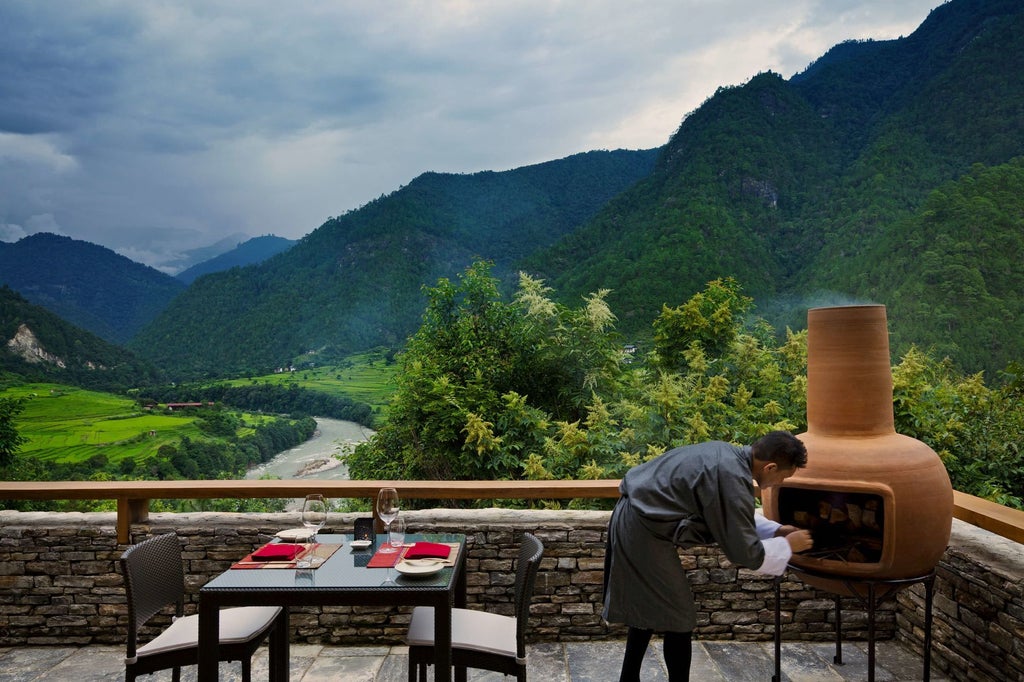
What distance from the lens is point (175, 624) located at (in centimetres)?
268

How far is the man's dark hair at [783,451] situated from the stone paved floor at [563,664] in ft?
4.27

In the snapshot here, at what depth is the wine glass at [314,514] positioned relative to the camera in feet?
8.95

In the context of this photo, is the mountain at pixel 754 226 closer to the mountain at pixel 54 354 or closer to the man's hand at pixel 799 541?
the mountain at pixel 54 354

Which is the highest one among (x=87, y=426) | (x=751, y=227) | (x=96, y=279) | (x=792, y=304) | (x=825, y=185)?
(x=825, y=185)

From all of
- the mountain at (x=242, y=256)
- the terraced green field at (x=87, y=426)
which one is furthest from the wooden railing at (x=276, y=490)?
the mountain at (x=242, y=256)

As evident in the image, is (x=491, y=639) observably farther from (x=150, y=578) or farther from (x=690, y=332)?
(x=690, y=332)

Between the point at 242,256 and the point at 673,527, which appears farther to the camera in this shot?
the point at 242,256

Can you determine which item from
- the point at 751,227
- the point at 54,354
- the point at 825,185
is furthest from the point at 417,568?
the point at 825,185

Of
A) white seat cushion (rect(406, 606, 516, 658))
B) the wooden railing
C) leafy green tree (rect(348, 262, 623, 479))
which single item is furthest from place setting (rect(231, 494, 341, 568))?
leafy green tree (rect(348, 262, 623, 479))

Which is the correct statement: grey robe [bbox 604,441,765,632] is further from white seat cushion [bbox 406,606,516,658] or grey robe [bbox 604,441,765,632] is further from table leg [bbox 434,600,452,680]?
table leg [bbox 434,600,452,680]

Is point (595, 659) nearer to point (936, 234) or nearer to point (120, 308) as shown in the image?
point (936, 234)

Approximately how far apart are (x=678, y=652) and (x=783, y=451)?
848mm

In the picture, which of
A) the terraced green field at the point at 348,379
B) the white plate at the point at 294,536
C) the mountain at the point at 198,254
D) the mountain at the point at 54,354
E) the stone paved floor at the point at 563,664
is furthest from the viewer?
the mountain at the point at 198,254

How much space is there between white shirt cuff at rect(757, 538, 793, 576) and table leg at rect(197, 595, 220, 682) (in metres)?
1.88
